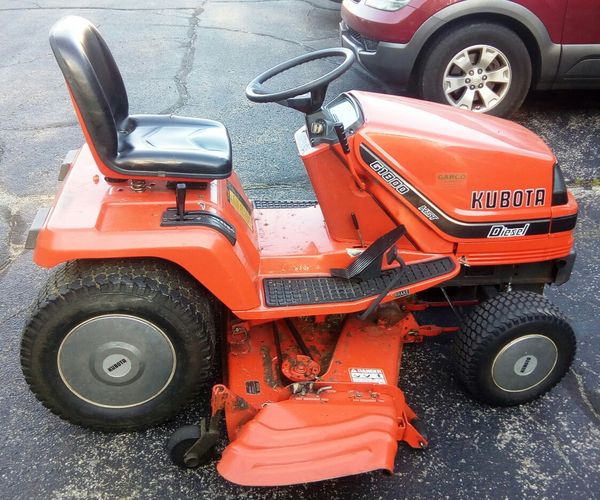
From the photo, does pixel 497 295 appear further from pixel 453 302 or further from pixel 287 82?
pixel 287 82

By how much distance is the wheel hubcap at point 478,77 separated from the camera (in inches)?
179

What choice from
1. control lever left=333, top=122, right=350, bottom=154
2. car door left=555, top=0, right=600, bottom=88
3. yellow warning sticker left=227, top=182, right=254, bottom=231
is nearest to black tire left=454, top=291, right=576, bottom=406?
control lever left=333, top=122, right=350, bottom=154

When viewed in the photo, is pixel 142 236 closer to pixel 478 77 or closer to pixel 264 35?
pixel 478 77

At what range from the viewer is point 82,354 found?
2.16 m

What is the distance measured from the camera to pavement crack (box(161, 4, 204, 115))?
5.18 meters

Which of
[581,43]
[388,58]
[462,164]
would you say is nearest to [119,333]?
[462,164]

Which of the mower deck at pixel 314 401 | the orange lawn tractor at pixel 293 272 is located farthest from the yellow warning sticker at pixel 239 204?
the mower deck at pixel 314 401

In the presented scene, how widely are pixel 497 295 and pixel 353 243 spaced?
24.1 inches

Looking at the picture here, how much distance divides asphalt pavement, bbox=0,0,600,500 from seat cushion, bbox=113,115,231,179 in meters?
0.97

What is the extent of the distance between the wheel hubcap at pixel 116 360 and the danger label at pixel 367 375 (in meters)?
0.67

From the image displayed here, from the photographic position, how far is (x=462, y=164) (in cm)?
230

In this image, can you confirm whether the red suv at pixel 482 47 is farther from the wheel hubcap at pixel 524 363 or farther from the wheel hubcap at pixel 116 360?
the wheel hubcap at pixel 116 360

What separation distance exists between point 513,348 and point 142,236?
1.46 m

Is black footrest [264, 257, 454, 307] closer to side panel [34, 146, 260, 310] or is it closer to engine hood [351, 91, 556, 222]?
side panel [34, 146, 260, 310]
